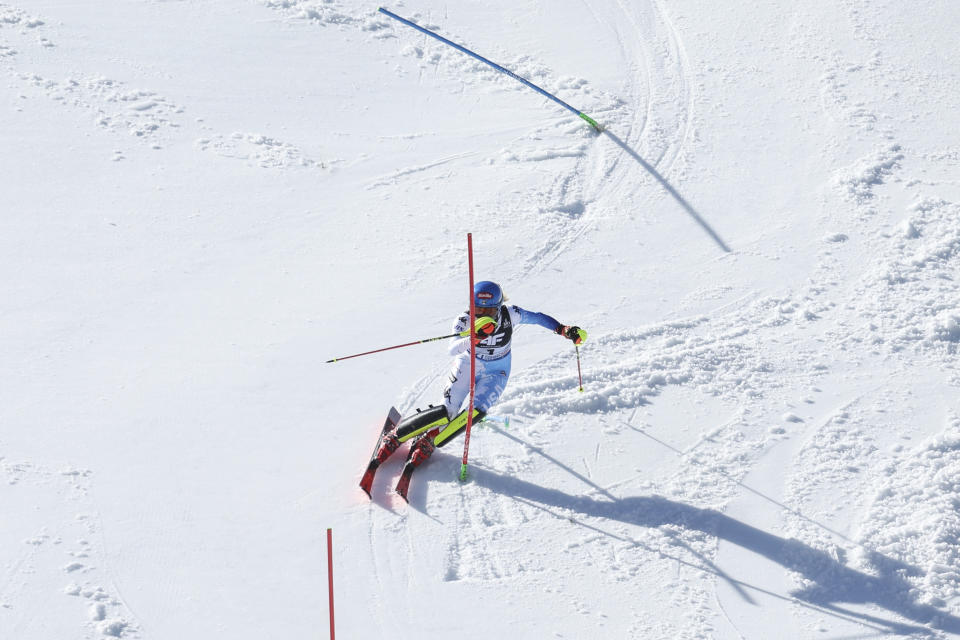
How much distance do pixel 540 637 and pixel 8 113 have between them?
9704 millimetres

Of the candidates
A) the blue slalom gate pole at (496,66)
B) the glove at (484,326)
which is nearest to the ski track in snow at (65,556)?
the glove at (484,326)

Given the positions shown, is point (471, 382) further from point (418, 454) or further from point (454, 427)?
point (418, 454)

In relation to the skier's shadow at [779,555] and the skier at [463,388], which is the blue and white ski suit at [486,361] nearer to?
the skier at [463,388]

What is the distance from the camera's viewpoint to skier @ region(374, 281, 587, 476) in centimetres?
803

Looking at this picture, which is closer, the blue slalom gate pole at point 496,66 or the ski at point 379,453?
the ski at point 379,453

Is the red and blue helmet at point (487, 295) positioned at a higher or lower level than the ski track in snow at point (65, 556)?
higher

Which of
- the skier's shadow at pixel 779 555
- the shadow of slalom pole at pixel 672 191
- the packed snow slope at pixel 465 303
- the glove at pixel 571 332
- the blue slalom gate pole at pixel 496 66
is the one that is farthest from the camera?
the blue slalom gate pole at pixel 496 66

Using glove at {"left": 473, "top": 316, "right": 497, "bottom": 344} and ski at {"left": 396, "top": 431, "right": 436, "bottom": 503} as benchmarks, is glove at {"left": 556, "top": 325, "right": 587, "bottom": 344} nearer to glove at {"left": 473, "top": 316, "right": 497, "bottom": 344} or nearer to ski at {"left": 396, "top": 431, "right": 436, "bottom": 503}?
glove at {"left": 473, "top": 316, "right": 497, "bottom": 344}

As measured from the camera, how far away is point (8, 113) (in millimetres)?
12953

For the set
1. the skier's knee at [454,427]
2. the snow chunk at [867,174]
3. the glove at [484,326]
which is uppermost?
the snow chunk at [867,174]

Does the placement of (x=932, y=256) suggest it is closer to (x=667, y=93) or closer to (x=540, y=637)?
(x=667, y=93)

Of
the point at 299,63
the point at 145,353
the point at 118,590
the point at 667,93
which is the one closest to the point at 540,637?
the point at 118,590

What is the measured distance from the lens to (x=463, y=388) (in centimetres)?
806

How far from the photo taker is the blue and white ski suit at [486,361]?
8.02 metres
